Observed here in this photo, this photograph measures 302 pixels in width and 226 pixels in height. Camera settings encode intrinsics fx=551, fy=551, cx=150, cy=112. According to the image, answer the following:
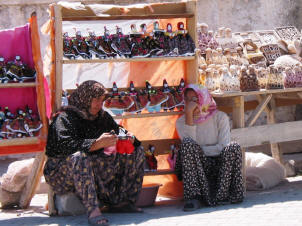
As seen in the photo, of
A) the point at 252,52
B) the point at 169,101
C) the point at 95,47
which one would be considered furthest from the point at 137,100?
the point at 252,52

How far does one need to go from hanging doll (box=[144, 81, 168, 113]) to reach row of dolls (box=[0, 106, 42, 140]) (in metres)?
1.06

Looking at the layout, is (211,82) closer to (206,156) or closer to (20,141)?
(206,156)

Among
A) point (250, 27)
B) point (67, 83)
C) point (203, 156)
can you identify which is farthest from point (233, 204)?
point (250, 27)

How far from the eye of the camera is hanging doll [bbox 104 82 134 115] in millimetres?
5098

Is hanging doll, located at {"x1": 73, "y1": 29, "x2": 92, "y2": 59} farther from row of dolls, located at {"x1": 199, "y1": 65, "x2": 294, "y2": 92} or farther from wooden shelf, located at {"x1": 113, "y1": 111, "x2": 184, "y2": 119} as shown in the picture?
row of dolls, located at {"x1": 199, "y1": 65, "x2": 294, "y2": 92}

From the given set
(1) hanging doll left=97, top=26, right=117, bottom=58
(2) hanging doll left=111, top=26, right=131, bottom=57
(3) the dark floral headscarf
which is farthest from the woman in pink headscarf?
(3) the dark floral headscarf

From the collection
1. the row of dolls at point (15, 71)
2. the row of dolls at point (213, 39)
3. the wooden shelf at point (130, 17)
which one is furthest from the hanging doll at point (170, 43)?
the row of dolls at point (15, 71)

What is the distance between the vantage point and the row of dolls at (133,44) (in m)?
4.96

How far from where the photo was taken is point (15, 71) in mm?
4824

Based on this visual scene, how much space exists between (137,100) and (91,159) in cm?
96

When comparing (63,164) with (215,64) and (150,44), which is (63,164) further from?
(215,64)

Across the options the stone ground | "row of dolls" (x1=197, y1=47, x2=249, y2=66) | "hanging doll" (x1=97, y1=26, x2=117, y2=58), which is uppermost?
"hanging doll" (x1=97, y1=26, x2=117, y2=58)

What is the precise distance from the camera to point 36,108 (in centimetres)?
501

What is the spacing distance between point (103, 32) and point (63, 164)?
1461mm
